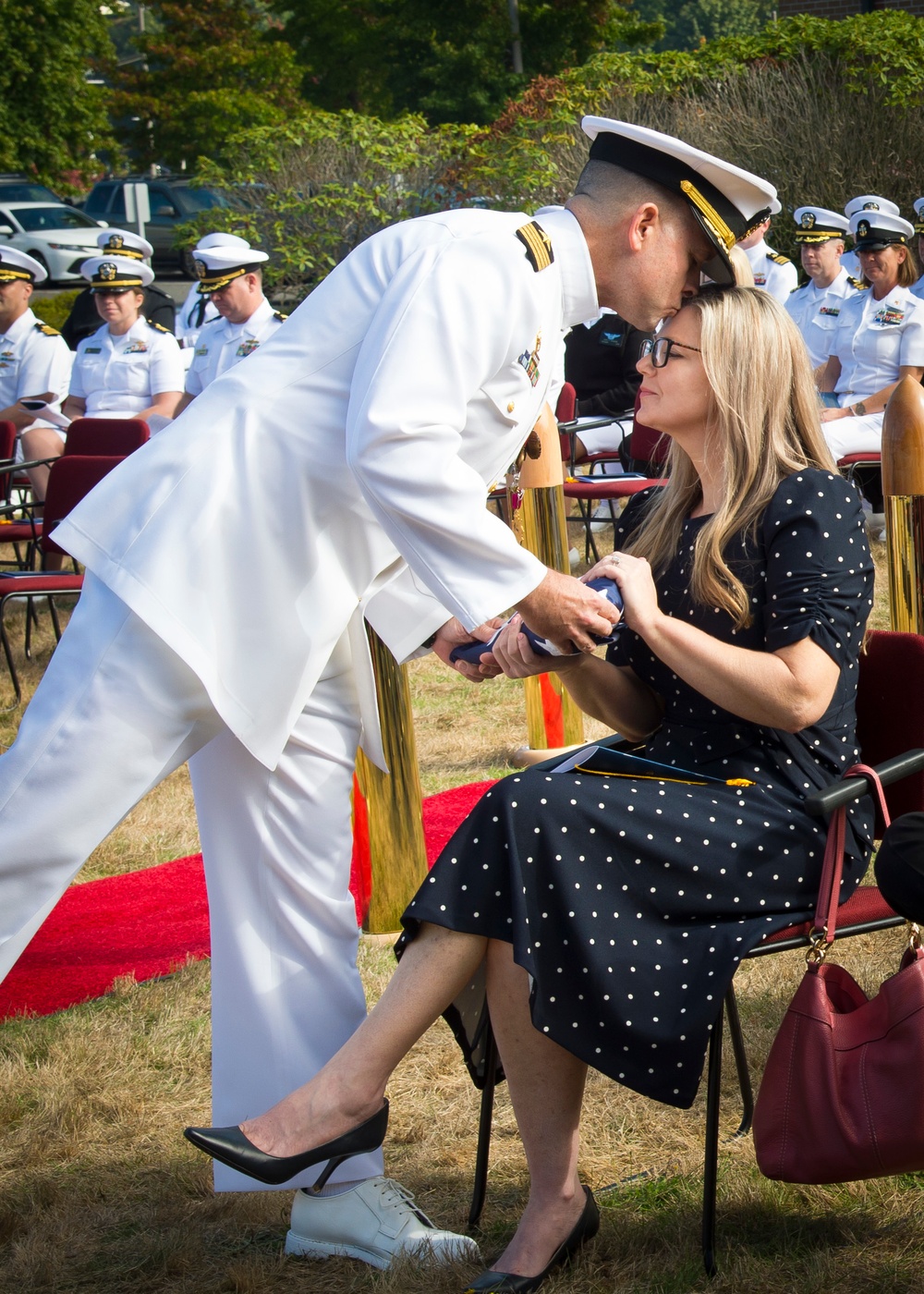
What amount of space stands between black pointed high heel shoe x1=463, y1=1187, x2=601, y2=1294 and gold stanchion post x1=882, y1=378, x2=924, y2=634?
1790 millimetres

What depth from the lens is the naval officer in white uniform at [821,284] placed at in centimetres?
912

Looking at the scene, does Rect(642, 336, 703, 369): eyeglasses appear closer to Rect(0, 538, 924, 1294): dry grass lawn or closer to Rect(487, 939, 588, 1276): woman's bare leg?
Rect(487, 939, 588, 1276): woman's bare leg

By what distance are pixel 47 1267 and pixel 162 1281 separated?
20cm

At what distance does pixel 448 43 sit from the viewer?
27.9 meters

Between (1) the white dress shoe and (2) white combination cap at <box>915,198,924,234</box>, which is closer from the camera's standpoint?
(1) the white dress shoe

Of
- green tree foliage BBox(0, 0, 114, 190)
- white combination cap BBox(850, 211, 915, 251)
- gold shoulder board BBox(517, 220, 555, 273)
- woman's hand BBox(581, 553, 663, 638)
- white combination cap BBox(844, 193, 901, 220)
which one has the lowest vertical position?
woman's hand BBox(581, 553, 663, 638)

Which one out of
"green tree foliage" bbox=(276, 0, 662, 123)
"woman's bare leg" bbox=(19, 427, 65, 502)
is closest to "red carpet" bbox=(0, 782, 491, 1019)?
"woman's bare leg" bbox=(19, 427, 65, 502)

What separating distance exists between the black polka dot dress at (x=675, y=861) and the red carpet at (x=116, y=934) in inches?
59.4

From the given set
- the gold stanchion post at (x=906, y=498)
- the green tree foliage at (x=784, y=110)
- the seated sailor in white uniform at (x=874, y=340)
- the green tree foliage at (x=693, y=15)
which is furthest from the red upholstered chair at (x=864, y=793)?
the green tree foliage at (x=693, y=15)

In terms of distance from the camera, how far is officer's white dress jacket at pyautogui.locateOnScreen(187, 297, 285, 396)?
892 centimetres

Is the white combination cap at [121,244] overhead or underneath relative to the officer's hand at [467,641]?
overhead

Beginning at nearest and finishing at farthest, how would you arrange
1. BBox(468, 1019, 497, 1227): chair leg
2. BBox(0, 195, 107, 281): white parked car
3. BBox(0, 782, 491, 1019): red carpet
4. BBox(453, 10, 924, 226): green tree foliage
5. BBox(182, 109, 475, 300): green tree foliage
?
BBox(468, 1019, 497, 1227): chair leg → BBox(0, 782, 491, 1019): red carpet → BBox(453, 10, 924, 226): green tree foliage → BBox(182, 109, 475, 300): green tree foliage → BBox(0, 195, 107, 281): white parked car

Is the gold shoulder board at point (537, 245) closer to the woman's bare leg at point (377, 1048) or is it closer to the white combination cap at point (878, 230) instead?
the woman's bare leg at point (377, 1048)

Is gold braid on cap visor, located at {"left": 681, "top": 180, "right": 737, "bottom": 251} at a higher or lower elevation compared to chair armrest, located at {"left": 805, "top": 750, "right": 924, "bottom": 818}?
higher
